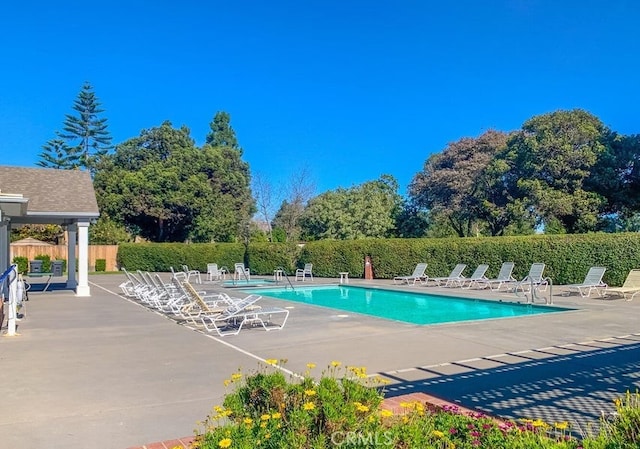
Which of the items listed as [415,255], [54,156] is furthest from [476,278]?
[54,156]

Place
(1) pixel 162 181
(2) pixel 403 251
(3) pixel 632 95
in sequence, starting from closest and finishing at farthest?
(3) pixel 632 95
(2) pixel 403 251
(1) pixel 162 181

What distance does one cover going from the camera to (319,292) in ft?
66.0

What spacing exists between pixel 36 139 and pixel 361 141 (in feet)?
108

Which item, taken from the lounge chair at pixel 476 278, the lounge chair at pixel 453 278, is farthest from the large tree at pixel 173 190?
the lounge chair at pixel 476 278

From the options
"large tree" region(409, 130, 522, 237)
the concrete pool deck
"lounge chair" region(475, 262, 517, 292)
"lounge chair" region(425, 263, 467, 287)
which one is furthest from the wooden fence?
"lounge chair" region(475, 262, 517, 292)

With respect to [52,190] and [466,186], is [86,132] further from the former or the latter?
[466,186]

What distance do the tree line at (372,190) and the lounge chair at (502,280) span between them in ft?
22.4

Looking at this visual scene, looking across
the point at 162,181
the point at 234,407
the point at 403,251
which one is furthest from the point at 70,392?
the point at 162,181

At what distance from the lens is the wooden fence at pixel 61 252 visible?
31.6m

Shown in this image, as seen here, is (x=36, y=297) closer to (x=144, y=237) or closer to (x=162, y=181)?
(x=162, y=181)

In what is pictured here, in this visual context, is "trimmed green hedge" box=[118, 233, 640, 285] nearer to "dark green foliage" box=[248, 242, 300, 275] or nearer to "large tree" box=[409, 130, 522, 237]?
"dark green foliage" box=[248, 242, 300, 275]

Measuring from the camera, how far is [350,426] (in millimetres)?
2875

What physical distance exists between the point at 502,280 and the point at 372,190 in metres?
22.2

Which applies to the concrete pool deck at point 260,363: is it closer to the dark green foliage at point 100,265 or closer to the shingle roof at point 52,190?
the shingle roof at point 52,190
